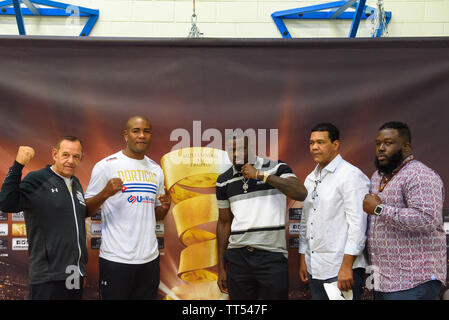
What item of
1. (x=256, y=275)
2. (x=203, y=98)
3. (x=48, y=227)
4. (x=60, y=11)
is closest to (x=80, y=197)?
(x=48, y=227)

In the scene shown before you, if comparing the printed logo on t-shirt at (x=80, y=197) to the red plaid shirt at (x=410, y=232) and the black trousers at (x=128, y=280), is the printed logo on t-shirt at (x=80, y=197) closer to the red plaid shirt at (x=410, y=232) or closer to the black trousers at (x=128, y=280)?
the black trousers at (x=128, y=280)

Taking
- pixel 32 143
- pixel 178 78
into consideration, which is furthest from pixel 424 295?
pixel 32 143

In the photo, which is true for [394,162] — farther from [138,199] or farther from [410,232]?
[138,199]

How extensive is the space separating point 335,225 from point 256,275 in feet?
1.76

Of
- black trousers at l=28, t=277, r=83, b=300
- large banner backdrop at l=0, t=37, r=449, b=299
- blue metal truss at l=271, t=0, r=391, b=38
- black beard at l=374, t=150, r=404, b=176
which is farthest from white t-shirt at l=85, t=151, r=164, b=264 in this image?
blue metal truss at l=271, t=0, r=391, b=38

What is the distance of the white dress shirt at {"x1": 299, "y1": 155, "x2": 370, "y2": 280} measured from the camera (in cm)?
216

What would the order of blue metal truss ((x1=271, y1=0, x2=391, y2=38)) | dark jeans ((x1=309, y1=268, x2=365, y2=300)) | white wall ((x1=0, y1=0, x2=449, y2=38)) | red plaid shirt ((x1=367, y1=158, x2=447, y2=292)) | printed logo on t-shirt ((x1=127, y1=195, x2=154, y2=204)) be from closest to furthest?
red plaid shirt ((x1=367, y1=158, x2=447, y2=292))
dark jeans ((x1=309, y1=268, x2=365, y2=300))
printed logo on t-shirt ((x1=127, y1=195, x2=154, y2=204))
blue metal truss ((x1=271, y1=0, x2=391, y2=38))
white wall ((x1=0, y1=0, x2=449, y2=38))

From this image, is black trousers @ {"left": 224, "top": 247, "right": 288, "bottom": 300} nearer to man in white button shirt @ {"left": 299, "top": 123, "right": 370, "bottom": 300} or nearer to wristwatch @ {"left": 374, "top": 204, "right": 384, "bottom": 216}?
man in white button shirt @ {"left": 299, "top": 123, "right": 370, "bottom": 300}

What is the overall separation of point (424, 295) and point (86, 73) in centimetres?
230

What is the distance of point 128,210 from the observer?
232 centimetres

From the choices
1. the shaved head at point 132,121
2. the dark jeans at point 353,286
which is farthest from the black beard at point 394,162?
the shaved head at point 132,121

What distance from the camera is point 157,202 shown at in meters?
2.47

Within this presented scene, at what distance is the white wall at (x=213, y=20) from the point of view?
3.03 m

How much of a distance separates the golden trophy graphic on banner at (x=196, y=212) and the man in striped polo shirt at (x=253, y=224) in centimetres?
13
